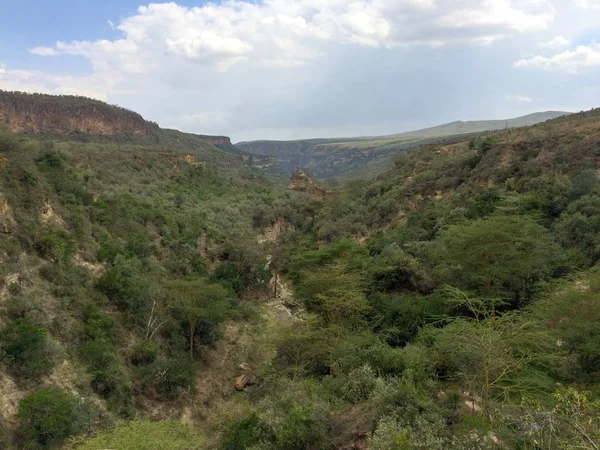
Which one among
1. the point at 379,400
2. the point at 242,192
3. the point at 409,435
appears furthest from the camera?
the point at 242,192

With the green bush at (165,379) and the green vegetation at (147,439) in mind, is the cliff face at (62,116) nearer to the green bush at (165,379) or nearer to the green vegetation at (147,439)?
the green bush at (165,379)

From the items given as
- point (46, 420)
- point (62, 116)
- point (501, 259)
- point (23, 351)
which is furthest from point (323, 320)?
point (62, 116)

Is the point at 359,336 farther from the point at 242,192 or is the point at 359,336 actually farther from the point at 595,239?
the point at 242,192

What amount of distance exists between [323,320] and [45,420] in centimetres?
960

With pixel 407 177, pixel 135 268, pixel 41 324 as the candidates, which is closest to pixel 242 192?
pixel 407 177

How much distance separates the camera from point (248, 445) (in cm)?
923

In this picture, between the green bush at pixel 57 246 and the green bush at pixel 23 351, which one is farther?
the green bush at pixel 57 246

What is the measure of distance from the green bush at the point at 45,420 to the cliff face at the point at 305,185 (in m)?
51.8

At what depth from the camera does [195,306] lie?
20.3 m

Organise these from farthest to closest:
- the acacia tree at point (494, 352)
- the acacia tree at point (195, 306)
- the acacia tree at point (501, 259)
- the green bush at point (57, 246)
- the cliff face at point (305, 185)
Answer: the cliff face at point (305, 185) < the acacia tree at point (195, 306) < the green bush at point (57, 246) < the acacia tree at point (501, 259) < the acacia tree at point (494, 352)

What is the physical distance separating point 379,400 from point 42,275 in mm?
14199

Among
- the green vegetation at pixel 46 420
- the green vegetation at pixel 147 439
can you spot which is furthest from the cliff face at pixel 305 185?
the green vegetation at pixel 147 439

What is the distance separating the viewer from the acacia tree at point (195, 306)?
65.7 feet

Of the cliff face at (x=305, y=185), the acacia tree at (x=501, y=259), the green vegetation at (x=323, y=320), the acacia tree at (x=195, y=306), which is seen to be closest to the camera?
the green vegetation at (x=323, y=320)
